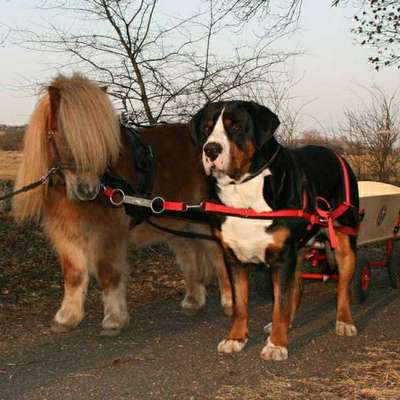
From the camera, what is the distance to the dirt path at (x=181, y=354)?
3.82m

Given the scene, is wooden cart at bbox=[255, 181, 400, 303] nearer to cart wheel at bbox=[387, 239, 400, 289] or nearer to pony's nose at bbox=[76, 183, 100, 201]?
cart wheel at bbox=[387, 239, 400, 289]

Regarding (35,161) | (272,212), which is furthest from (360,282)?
(35,161)

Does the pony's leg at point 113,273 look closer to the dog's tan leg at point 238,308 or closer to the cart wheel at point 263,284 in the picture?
the dog's tan leg at point 238,308

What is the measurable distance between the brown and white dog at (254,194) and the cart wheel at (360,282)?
1582mm

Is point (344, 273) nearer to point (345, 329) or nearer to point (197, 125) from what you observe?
point (345, 329)

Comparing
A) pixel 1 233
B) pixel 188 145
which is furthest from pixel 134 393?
Answer: pixel 1 233

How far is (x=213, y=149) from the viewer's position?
398 centimetres

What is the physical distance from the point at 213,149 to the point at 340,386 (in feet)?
5.19

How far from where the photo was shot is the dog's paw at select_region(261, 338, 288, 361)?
4359 mm

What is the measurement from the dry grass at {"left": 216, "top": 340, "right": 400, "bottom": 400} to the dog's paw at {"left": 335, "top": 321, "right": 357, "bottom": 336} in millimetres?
747

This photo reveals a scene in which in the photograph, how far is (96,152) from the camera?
4723 mm

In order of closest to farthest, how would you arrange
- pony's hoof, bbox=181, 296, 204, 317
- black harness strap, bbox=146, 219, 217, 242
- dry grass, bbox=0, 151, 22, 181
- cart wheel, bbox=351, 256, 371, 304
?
black harness strap, bbox=146, 219, 217, 242, pony's hoof, bbox=181, 296, 204, 317, cart wheel, bbox=351, 256, 371, 304, dry grass, bbox=0, 151, 22, 181

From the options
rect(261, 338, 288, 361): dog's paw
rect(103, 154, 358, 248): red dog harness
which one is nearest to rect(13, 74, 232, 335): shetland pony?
rect(103, 154, 358, 248): red dog harness

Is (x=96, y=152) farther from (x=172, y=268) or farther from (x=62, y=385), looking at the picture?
(x=172, y=268)
